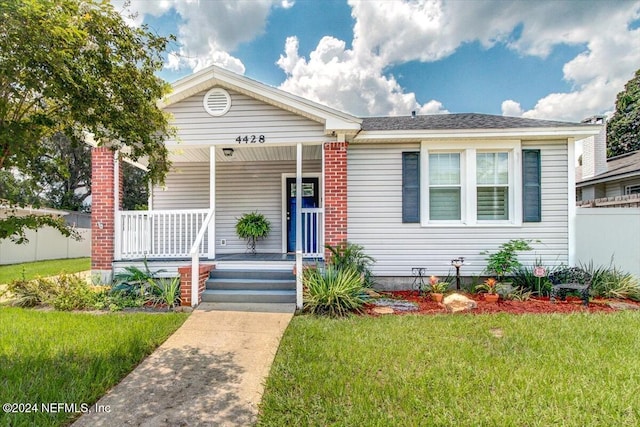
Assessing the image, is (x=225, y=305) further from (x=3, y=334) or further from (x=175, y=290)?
(x=3, y=334)

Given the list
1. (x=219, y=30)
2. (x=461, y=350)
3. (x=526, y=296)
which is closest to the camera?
(x=461, y=350)

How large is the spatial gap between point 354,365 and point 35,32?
3970 millimetres

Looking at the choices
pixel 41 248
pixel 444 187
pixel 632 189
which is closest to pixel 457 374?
pixel 444 187

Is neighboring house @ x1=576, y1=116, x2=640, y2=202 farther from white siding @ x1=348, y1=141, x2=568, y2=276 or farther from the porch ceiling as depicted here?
the porch ceiling

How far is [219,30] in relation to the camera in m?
8.13

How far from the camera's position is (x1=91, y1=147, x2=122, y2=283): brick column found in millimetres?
6535

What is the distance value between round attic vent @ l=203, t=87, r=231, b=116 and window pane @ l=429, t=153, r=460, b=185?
4637 millimetres

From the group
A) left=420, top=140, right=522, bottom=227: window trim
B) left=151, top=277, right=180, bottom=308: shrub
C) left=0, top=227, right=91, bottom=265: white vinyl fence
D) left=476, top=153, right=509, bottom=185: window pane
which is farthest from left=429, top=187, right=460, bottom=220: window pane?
left=0, top=227, right=91, bottom=265: white vinyl fence

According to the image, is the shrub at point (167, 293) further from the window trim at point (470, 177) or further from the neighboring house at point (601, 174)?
the neighboring house at point (601, 174)

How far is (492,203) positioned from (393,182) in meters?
2.24

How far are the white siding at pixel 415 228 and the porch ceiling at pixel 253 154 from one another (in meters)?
1.59

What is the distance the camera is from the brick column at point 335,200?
6.54 meters

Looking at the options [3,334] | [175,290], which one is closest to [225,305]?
[175,290]

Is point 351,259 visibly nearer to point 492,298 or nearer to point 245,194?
point 492,298
